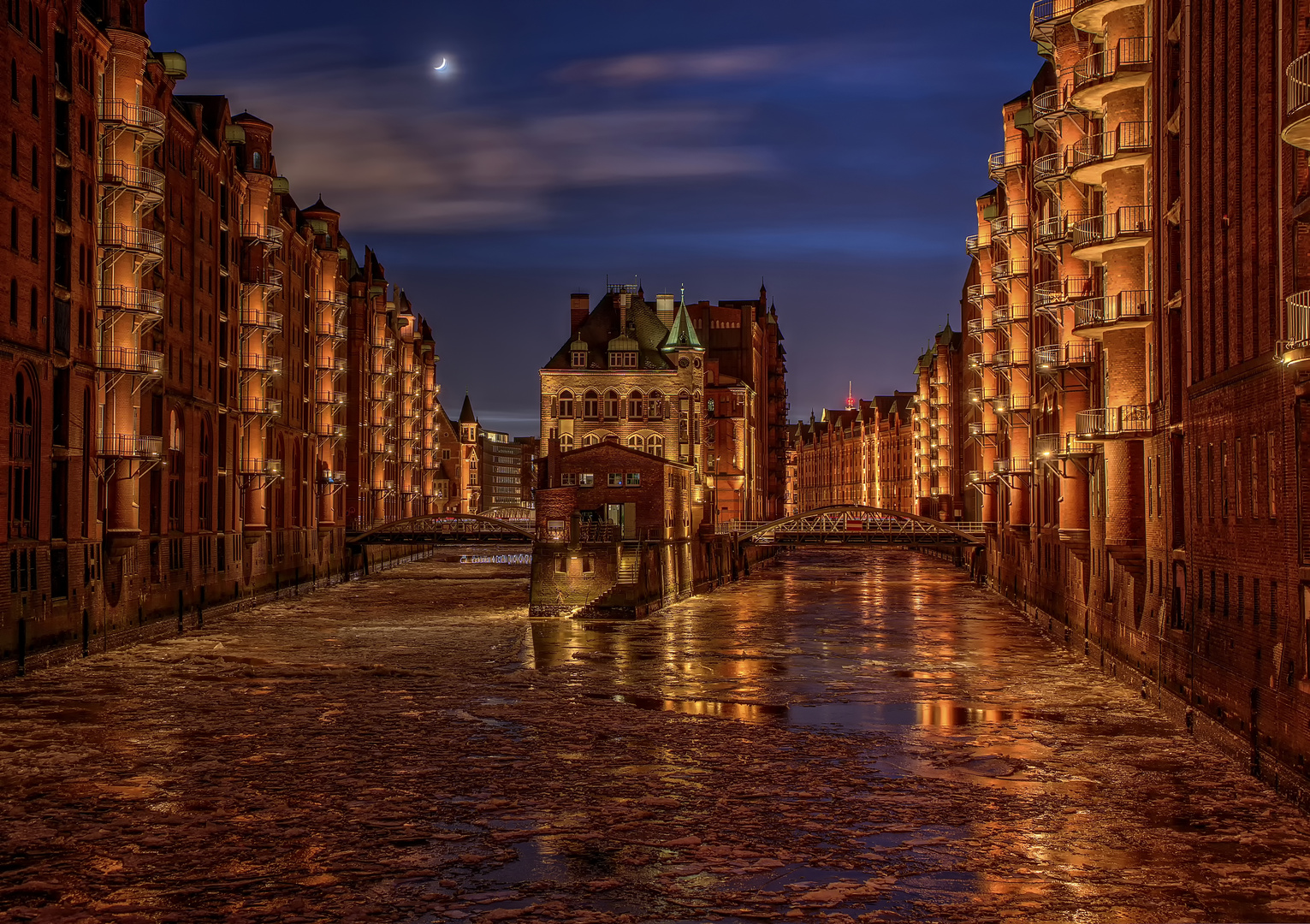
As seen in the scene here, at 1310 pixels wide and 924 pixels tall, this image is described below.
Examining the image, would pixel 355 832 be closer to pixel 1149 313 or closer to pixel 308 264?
pixel 1149 313

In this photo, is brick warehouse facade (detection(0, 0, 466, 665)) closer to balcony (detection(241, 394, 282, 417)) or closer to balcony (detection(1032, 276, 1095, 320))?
balcony (detection(241, 394, 282, 417))

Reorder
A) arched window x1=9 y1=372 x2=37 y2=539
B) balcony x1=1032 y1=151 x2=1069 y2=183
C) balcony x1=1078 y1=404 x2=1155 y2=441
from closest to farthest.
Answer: balcony x1=1078 y1=404 x2=1155 y2=441 < arched window x1=9 y1=372 x2=37 y2=539 < balcony x1=1032 y1=151 x2=1069 y2=183

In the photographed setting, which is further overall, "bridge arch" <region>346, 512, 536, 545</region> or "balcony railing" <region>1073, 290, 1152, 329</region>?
"bridge arch" <region>346, 512, 536, 545</region>

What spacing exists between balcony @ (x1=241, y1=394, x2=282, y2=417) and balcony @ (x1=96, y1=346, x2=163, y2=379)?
1921 cm

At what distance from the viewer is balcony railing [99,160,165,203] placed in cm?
4788

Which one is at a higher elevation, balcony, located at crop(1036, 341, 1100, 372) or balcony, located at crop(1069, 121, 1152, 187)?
balcony, located at crop(1069, 121, 1152, 187)

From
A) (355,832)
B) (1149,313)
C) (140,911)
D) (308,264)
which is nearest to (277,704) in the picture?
(355,832)

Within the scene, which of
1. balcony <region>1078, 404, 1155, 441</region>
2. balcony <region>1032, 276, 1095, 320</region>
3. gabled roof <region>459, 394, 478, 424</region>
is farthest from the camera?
gabled roof <region>459, 394, 478, 424</region>

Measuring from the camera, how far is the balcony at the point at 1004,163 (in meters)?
63.6

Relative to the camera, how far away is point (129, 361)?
4841 cm

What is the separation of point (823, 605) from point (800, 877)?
5426cm

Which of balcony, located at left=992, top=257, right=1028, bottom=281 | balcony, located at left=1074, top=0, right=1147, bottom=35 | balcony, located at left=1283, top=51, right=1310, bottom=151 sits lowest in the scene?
balcony, located at left=1283, top=51, right=1310, bottom=151

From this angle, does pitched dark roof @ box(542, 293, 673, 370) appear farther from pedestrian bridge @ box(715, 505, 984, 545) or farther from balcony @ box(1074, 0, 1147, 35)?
balcony @ box(1074, 0, 1147, 35)

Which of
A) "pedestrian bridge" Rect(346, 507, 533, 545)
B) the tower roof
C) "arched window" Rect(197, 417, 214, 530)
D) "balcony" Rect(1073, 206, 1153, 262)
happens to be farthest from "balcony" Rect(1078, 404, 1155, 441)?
the tower roof
